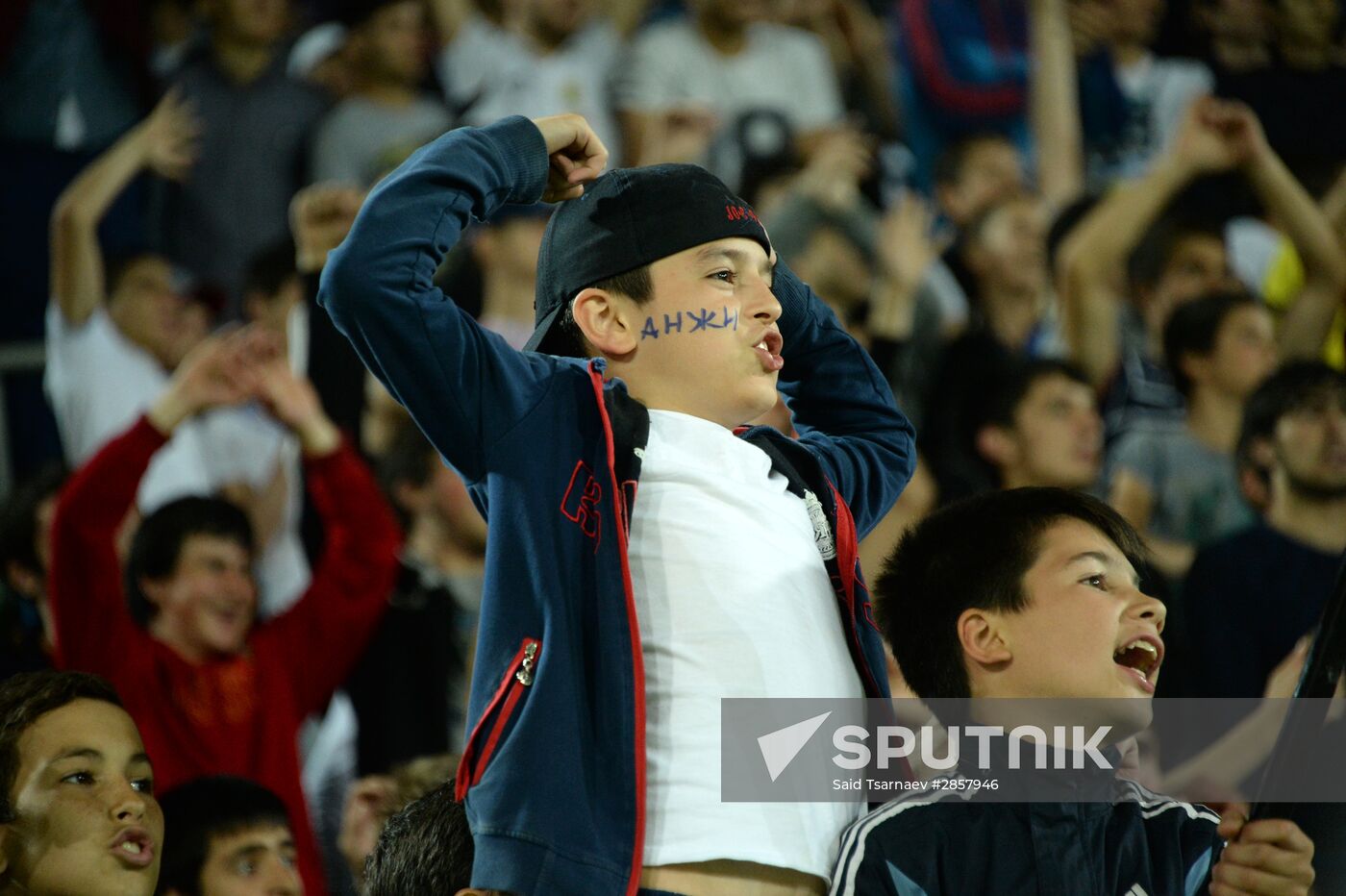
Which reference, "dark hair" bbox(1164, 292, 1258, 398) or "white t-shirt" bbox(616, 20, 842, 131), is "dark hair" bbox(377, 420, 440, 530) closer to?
"white t-shirt" bbox(616, 20, 842, 131)

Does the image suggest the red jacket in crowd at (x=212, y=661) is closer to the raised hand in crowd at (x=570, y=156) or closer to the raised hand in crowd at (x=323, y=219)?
the raised hand in crowd at (x=323, y=219)

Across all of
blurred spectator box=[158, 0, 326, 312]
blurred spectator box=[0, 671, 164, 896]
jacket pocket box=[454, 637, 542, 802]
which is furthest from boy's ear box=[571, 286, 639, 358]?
blurred spectator box=[158, 0, 326, 312]

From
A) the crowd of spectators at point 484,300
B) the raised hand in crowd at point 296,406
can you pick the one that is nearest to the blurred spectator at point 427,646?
the crowd of spectators at point 484,300

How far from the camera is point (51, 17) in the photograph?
5.85m

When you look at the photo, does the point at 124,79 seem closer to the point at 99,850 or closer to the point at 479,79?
the point at 479,79

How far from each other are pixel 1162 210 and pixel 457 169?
12.6 feet

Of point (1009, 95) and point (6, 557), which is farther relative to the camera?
point (1009, 95)

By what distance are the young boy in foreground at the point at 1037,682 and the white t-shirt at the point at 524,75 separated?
3891 millimetres

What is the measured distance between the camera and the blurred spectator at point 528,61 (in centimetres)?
602

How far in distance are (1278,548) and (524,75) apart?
10.7ft

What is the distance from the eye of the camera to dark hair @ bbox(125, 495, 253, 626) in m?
4.03

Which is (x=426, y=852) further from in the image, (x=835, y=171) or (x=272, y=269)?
(x=835, y=171)

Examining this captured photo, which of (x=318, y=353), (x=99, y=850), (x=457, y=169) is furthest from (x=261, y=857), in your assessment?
(x=318, y=353)

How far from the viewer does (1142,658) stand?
219 cm
